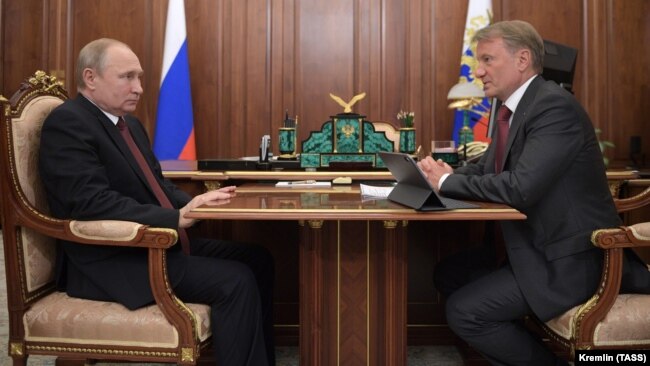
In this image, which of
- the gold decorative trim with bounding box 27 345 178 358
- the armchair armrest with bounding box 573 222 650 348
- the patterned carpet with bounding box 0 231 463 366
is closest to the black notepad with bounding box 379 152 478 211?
the armchair armrest with bounding box 573 222 650 348

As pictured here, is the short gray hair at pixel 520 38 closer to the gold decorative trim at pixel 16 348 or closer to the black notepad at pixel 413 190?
the black notepad at pixel 413 190

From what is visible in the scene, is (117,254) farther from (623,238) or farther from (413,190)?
(623,238)

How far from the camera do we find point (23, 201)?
2029 mm

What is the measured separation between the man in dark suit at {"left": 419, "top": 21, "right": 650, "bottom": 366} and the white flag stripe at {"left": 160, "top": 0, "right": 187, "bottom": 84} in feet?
11.6

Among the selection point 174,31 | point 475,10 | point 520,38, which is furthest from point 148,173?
point 475,10

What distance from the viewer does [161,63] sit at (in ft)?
17.8

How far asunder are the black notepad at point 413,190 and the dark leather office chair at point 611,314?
0.47 m

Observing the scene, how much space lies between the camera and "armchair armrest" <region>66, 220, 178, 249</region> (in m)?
1.91

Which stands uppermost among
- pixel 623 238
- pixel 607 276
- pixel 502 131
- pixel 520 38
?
pixel 520 38

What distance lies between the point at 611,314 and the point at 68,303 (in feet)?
5.87

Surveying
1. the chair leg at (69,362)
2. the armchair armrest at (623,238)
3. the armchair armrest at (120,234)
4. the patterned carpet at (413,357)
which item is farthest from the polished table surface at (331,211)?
the chair leg at (69,362)

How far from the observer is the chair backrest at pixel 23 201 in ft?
6.61

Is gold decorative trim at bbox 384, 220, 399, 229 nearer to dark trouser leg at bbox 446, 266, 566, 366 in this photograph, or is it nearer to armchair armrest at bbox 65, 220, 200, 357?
dark trouser leg at bbox 446, 266, 566, 366

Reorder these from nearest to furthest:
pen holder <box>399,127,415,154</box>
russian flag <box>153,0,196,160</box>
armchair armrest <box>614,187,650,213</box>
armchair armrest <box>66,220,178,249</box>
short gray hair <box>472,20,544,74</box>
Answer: armchair armrest <box>66,220,178,249</box>
short gray hair <box>472,20,544,74</box>
armchair armrest <box>614,187,650,213</box>
pen holder <box>399,127,415,154</box>
russian flag <box>153,0,196,160</box>
